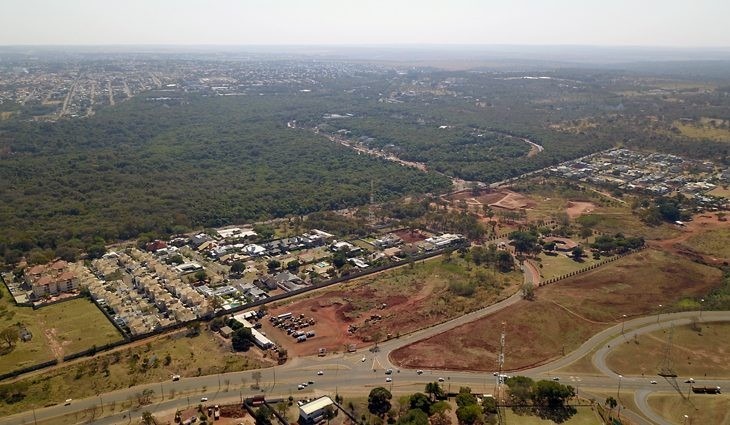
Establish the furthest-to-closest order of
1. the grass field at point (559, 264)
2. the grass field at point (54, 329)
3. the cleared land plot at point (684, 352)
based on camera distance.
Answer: the grass field at point (559, 264) < the grass field at point (54, 329) < the cleared land plot at point (684, 352)

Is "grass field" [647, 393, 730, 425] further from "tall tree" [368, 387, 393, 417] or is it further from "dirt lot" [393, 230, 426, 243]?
"dirt lot" [393, 230, 426, 243]

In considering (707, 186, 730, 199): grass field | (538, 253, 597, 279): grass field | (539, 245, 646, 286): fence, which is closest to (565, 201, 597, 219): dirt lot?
(539, 245, 646, 286): fence

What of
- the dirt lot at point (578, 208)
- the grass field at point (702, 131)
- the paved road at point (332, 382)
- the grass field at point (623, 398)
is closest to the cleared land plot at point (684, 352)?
the paved road at point (332, 382)

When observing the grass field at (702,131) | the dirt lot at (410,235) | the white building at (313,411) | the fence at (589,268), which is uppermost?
the grass field at (702,131)

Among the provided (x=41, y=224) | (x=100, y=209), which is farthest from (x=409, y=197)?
(x=41, y=224)

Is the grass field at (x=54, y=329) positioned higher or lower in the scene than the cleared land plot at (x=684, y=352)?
lower

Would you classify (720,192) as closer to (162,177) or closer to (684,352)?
(684,352)

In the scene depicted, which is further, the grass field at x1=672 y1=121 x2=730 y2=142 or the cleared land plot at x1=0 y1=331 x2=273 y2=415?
the grass field at x1=672 y1=121 x2=730 y2=142

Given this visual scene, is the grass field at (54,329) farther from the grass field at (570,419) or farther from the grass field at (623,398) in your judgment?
the grass field at (623,398)
